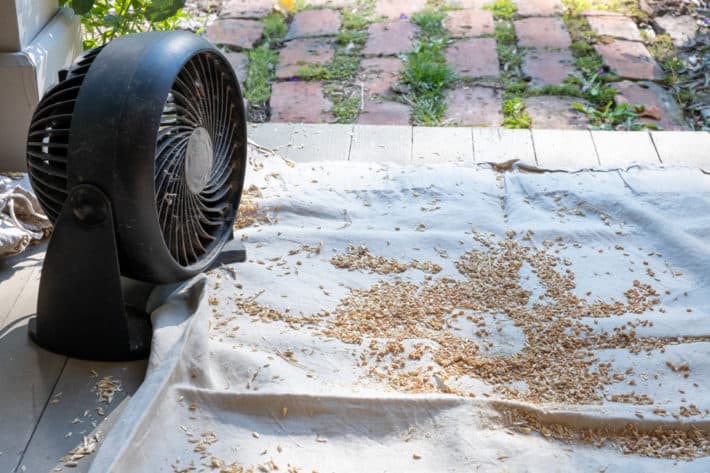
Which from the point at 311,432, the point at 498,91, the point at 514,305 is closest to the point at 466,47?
the point at 498,91

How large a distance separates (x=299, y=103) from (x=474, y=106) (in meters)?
0.73

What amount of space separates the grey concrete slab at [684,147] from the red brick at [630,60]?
2.11 feet

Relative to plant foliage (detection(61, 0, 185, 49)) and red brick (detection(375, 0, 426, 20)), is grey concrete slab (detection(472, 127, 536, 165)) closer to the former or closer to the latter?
plant foliage (detection(61, 0, 185, 49))

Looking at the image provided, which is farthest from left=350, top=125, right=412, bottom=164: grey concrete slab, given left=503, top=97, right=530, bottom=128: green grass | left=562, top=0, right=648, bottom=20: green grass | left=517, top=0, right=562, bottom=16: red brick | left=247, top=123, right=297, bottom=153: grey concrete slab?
left=562, top=0, right=648, bottom=20: green grass

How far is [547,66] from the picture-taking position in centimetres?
403

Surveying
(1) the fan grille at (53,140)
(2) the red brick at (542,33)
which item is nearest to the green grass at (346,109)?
(2) the red brick at (542,33)

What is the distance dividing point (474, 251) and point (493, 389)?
657 mm

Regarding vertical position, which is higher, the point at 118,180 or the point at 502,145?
the point at 118,180

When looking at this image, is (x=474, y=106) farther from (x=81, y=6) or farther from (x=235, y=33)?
(x=81, y=6)

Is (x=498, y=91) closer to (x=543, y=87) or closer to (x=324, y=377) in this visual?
(x=543, y=87)

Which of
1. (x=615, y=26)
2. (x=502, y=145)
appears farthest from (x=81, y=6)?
(x=615, y=26)

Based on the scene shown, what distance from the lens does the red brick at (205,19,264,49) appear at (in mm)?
4277

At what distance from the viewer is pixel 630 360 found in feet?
6.97

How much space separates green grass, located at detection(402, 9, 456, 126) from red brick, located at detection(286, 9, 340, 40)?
17.5 inches
